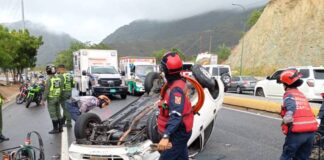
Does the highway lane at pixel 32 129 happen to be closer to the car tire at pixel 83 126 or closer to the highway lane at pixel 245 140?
the car tire at pixel 83 126

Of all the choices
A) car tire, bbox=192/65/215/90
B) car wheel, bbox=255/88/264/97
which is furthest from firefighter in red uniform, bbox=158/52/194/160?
car wheel, bbox=255/88/264/97

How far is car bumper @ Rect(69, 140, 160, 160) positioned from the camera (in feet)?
18.8

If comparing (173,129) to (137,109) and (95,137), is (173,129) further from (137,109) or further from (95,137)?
(137,109)

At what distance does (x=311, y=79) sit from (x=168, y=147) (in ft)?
49.8

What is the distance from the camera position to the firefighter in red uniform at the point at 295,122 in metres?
4.94

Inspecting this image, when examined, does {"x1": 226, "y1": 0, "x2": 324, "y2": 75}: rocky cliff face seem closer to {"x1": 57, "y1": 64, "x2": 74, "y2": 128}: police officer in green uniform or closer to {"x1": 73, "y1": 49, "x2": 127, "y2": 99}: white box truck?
{"x1": 73, "y1": 49, "x2": 127, "y2": 99}: white box truck

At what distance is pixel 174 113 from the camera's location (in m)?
4.33

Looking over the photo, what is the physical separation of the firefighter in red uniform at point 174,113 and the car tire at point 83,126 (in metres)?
3.01

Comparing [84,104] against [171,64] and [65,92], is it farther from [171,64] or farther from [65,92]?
[171,64]

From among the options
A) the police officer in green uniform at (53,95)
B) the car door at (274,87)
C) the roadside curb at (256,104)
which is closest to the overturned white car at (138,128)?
the police officer in green uniform at (53,95)

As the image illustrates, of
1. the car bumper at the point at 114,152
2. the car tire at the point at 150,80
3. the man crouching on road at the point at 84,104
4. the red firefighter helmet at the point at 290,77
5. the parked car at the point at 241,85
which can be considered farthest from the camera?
the parked car at the point at 241,85

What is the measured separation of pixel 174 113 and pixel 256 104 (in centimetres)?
1145

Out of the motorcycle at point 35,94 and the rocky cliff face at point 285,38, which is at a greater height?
the rocky cliff face at point 285,38

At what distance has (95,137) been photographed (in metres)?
6.86
